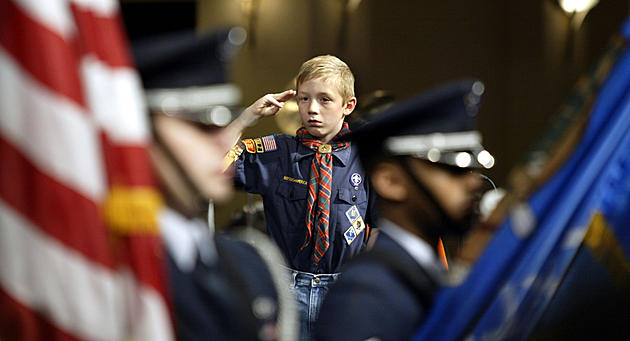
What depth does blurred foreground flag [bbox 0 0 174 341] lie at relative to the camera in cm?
104

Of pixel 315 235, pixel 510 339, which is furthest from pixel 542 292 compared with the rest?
pixel 315 235

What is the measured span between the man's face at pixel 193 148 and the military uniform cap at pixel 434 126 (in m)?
0.42

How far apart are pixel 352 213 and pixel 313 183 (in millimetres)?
150

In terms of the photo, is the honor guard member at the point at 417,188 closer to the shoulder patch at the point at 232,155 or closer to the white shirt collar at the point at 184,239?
the white shirt collar at the point at 184,239

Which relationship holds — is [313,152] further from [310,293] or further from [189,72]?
[189,72]

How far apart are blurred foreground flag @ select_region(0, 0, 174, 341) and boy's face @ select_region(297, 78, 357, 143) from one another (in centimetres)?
107

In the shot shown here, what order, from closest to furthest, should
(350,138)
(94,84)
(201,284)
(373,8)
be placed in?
(94,84) → (201,284) → (350,138) → (373,8)

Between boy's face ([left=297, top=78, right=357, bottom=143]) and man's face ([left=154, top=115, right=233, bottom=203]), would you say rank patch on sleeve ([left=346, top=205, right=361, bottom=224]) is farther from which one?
man's face ([left=154, top=115, right=233, bottom=203])

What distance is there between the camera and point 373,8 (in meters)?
4.48

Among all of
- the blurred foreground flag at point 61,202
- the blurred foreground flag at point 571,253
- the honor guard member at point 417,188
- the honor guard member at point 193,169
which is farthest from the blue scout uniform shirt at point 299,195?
the blurred foreground flag at point 61,202

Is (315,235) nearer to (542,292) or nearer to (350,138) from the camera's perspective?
(350,138)

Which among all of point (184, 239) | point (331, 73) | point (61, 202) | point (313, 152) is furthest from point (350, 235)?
point (61, 202)

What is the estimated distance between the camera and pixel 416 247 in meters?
1.44

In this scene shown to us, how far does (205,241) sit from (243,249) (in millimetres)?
120
